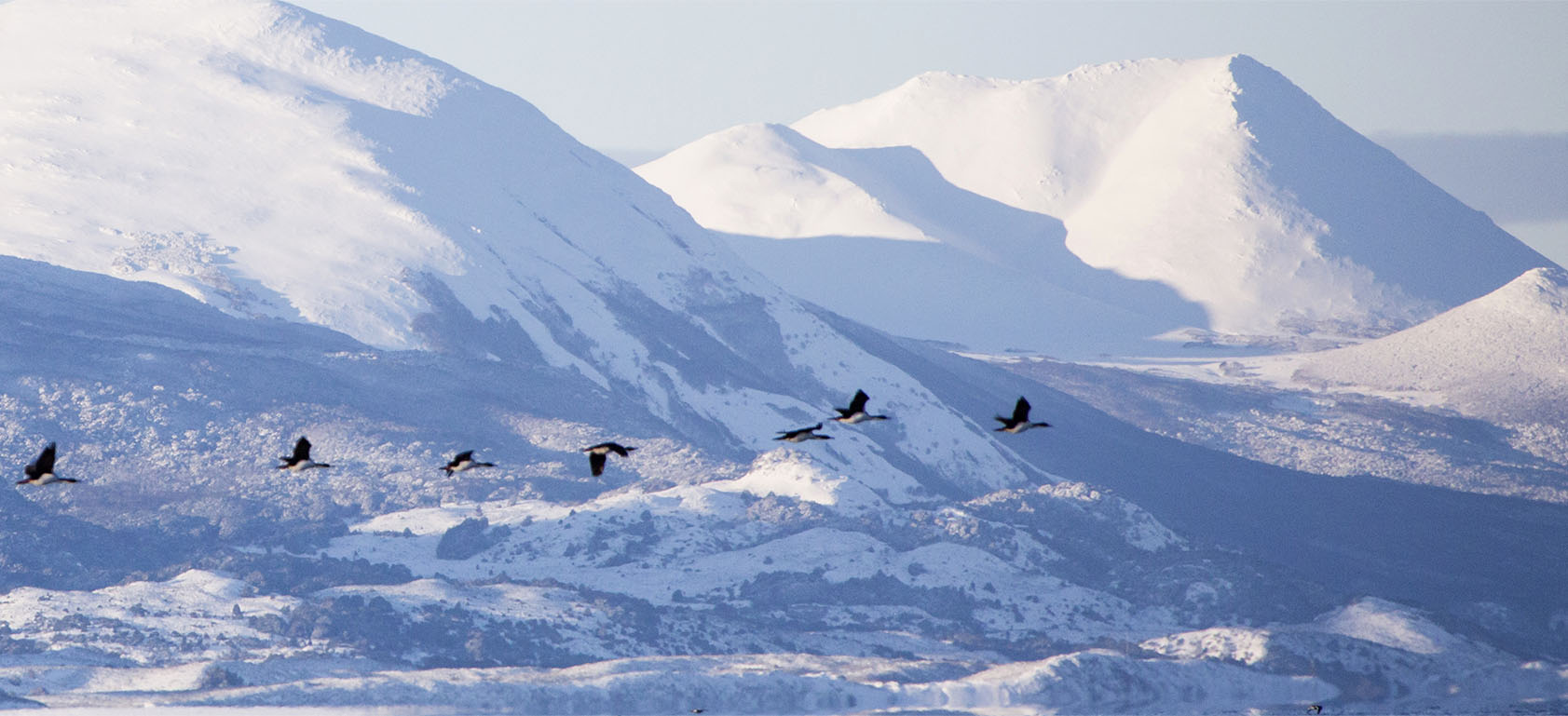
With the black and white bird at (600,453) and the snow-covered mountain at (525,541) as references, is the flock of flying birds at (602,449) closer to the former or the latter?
the black and white bird at (600,453)

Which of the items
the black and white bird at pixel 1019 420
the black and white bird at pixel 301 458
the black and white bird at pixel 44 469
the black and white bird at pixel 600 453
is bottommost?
the black and white bird at pixel 44 469

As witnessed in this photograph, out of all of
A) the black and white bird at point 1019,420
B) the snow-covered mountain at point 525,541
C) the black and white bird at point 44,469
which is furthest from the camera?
the snow-covered mountain at point 525,541

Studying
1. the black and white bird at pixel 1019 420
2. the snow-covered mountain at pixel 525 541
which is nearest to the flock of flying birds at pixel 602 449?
the black and white bird at pixel 1019 420

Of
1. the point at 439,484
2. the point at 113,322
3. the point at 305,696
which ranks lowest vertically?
the point at 305,696

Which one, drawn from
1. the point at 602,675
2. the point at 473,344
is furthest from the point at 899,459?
the point at 602,675

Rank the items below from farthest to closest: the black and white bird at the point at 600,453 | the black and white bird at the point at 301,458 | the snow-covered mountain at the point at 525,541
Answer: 1. the snow-covered mountain at the point at 525,541
2. the black and white bird at the point at 301,458
3. the black and white bird at the point at 600,453

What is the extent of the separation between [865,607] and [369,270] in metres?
74.0

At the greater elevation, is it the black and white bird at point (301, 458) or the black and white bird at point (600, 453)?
the black and white bird at point (600, 453)

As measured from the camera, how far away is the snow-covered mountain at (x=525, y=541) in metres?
116

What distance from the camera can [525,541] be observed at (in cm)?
14512

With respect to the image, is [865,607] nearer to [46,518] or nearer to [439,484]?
[439,484]

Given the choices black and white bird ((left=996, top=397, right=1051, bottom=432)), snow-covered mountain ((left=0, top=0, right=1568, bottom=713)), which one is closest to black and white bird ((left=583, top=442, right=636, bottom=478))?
black and white bird ((left=996, top=397, right=1051, bottom=432))

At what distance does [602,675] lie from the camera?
112 m

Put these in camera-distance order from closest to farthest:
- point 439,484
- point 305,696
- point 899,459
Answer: point 305,696
point 439,484
point 899,459
